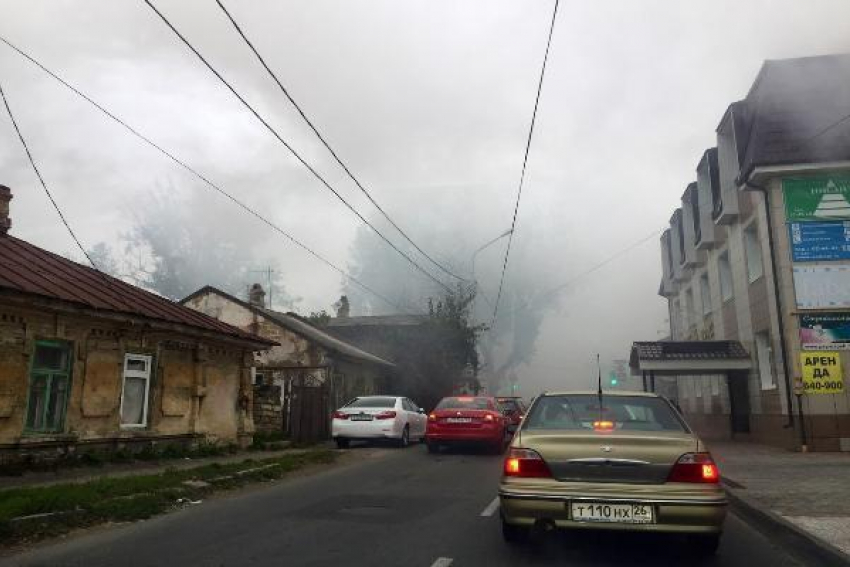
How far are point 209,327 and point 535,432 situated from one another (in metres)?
11.3

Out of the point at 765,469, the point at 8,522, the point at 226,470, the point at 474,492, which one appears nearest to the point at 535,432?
the point at 474,492

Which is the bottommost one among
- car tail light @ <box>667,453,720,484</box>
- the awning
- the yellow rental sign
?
car tail light @ <box>667,453,720,484</box>

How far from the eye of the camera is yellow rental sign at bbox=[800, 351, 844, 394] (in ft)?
51.1

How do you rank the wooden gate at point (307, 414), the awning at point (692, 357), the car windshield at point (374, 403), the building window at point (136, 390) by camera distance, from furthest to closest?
the wooden gate at point (307, 414)
the awning at point (692, 357)
the car windshield at point (374, 403)
the building window at point (136, 390)

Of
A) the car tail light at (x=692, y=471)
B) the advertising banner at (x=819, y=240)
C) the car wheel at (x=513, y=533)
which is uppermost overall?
the advertising banner at (x=819, y=240)

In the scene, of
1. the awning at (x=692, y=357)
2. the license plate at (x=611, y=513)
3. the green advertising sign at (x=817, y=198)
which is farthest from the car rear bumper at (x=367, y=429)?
the license plate at (x=611, y=513)

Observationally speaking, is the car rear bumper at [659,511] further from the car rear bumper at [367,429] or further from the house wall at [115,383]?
the car rear bumper at [367,429]

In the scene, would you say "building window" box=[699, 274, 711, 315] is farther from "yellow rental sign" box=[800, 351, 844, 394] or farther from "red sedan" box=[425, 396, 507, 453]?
"red sedan" box=[425, 396, 507, 453]

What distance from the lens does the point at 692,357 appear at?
64.1 feet

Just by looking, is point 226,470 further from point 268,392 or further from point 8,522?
point 268,392

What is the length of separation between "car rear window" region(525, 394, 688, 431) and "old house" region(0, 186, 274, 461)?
27.8 ft

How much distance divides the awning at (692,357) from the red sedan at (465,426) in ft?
19.3

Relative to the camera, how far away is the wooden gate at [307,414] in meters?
20.4

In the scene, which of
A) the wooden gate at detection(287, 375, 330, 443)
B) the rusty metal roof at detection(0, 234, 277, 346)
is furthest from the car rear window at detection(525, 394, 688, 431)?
the wooden gate at detection(287, 375, 330, 443)
